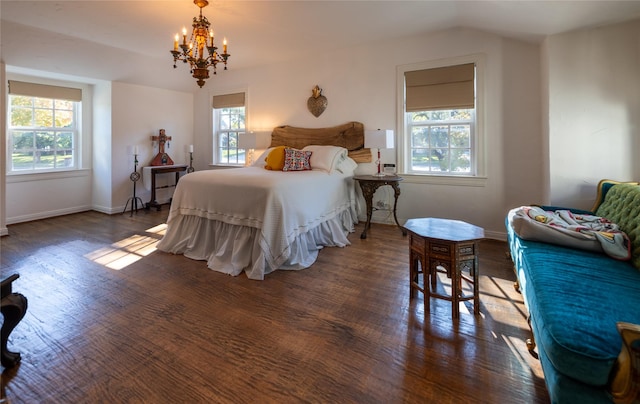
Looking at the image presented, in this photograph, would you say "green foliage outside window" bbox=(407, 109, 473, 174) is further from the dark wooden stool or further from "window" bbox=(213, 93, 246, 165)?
the dark wooden stool

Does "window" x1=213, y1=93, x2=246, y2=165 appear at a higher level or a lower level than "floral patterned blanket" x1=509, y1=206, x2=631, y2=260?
higher

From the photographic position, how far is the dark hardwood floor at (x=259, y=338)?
1.43 metres

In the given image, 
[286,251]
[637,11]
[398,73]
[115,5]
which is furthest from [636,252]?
[115,5]

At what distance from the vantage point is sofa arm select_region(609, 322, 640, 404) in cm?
95

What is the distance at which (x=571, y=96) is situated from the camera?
2.82 meters

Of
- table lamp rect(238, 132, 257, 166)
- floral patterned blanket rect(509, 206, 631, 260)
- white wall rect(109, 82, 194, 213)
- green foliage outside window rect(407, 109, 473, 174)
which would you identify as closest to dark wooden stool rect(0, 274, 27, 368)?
floral patterned blanket rect(509, 206, 631, 260)

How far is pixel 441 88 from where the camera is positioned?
3832 mm

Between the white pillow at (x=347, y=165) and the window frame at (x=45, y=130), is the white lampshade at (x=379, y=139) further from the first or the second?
the window frame at (x=45, y=130)

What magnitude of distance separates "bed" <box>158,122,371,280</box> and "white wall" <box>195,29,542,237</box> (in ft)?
3.47

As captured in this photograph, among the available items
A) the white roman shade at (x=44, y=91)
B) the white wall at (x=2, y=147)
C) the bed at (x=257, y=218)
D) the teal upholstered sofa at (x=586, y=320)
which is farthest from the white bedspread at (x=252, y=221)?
the white roman shade at (x=44, y=91)

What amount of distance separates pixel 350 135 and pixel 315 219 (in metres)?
1.68

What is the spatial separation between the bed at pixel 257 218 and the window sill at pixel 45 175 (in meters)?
3.11

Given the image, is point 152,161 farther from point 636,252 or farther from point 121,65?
point 636,252

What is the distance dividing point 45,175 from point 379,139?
520cm
